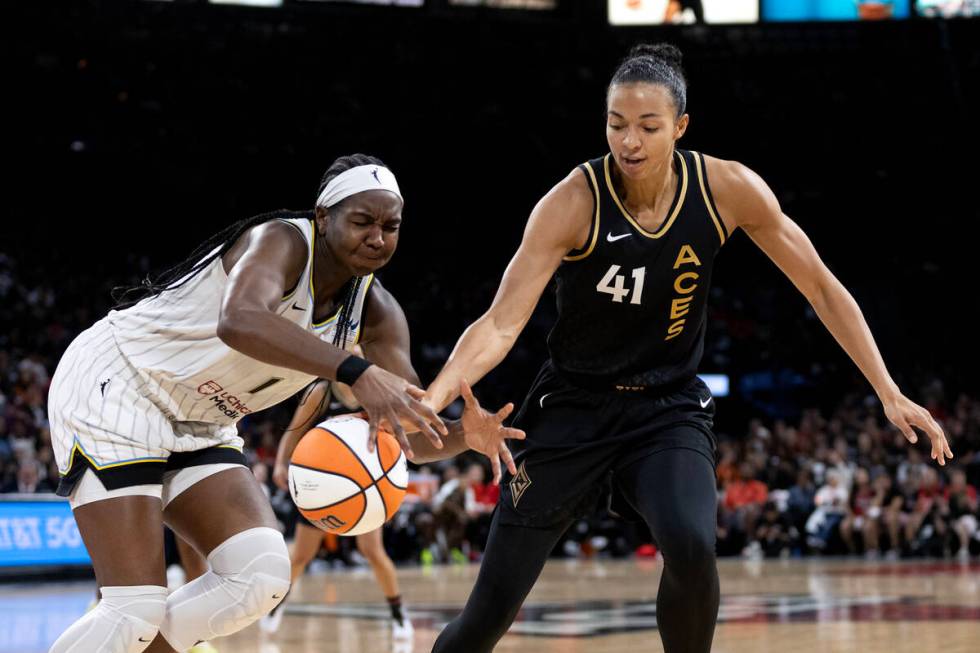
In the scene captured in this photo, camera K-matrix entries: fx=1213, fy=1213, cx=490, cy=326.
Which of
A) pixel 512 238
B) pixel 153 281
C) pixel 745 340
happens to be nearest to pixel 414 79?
pixel 512 238

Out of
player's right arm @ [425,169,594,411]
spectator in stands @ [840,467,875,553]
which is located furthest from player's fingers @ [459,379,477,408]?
spectator in stands @ [840,467,875,553]

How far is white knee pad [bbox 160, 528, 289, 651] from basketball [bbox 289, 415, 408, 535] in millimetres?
220

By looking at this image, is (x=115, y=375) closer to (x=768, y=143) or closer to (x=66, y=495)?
(x=66, y=495)

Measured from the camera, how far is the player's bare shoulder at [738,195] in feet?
12.7

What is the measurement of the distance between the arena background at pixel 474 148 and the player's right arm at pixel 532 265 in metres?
13.5

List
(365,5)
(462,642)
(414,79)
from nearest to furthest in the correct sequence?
1. (462,642)
2. (365,5)
3. (414,79)

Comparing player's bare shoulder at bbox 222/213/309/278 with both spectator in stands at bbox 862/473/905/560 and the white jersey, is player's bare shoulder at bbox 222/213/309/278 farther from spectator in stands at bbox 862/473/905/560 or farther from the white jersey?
spectator in stands at bbox 862/473/905/560

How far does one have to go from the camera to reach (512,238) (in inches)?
1020

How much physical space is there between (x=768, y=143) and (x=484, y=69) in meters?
5.96

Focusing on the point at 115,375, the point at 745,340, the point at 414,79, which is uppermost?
the point at 414,79

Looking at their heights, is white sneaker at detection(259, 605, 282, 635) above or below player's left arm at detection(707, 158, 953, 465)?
below

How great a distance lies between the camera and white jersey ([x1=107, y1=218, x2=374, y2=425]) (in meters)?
3.89

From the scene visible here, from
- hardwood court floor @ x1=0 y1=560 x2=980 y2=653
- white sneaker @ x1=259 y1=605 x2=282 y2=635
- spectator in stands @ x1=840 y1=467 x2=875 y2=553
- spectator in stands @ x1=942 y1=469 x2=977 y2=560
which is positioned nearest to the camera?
hardwood court floor @ x1=0 y1=560 x2=980 y2=653

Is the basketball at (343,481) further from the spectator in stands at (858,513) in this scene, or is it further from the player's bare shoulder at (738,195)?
the spectator in stands at (858,513)
